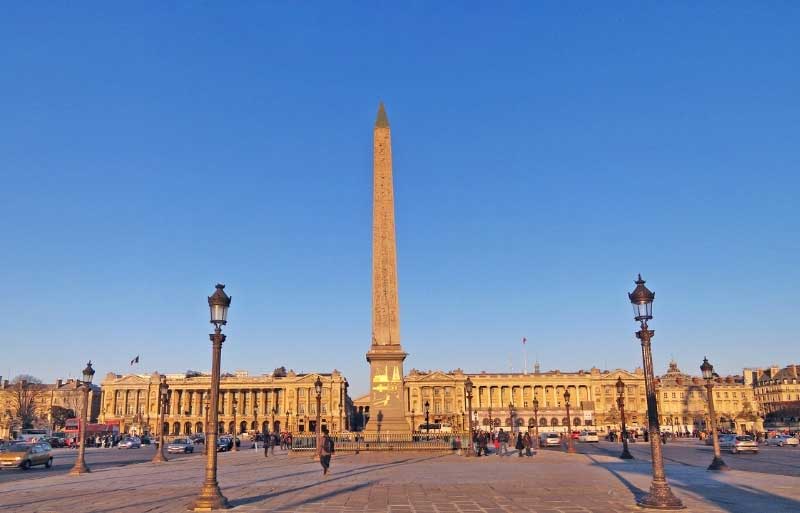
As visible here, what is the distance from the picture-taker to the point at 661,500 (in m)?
13.9

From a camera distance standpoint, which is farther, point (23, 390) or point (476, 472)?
point (23, 390)

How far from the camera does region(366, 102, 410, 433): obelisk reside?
111ft

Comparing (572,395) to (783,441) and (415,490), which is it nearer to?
(783,441)

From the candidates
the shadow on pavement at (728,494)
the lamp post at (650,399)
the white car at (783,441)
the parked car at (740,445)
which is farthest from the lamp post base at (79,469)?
the white car at (783,441)

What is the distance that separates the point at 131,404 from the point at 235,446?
103 meters

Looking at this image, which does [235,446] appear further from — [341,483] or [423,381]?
[423,381]

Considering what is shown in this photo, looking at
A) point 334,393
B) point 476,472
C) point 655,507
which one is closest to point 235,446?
point 476,472

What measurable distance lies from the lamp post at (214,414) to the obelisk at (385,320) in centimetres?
1832

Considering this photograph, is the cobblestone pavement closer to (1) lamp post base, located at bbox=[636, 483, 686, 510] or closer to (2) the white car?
(1) lamp post base, located at bbox=[636, 483, 686, 510]

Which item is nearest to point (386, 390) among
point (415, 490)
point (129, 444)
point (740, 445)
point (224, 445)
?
point (415, 490)

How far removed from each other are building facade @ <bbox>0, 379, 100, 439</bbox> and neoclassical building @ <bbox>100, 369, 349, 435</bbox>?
743cm

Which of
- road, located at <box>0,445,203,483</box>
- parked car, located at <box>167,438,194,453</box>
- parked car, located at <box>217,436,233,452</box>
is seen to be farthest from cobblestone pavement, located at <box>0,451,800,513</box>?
parked car, located at <box>217,436,233,452</box>

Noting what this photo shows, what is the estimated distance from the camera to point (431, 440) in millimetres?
39219

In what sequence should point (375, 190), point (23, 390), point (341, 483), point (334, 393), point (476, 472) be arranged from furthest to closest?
point (334, 393)
point (23, 390)
point (375, 190)
point (476, 472)
point (341, 483)
